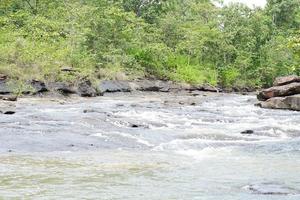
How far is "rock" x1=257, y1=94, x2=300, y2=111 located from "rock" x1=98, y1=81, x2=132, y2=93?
11554 mm

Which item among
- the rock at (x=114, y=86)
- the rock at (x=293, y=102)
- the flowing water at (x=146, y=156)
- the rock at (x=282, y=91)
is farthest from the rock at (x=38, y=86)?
the rock at (x=293, y=102)

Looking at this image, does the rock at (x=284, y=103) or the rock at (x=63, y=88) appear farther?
the rock at (x=63, y=88)

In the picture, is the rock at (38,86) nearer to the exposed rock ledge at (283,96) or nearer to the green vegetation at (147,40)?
the green vegetation at (147,40)

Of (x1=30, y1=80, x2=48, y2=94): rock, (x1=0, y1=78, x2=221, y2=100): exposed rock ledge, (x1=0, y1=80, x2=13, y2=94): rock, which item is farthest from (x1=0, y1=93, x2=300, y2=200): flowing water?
(x1=30, y1=80, x2=48, y2=94): rock

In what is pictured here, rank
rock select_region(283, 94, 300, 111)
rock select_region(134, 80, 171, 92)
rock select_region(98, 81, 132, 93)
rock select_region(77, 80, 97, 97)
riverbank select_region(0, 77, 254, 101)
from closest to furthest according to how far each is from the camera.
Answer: rock select_region(283, 94, 300, 111) → riverbank select_region(0, 77, 254, 101) → rock select_region(77, 80, 97, 97) → rock select_region(98, 81, 132, 93) → rock select_region(134, 80, 171, 92)

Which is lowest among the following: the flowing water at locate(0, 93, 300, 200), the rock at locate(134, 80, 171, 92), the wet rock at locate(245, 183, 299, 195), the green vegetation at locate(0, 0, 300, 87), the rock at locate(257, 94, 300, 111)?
the flowing water at locate(0, 93, 300, 200)

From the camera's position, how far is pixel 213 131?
56.3ft

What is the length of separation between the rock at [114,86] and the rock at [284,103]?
11554mm

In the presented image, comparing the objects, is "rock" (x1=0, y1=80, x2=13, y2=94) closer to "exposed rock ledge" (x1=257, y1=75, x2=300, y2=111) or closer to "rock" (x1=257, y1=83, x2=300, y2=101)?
"exposed rock ledge" (x1=257, y1=75, x2=300, y2=111)

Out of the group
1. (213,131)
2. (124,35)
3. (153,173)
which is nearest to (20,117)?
(213,131)

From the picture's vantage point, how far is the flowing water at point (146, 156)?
27.6 ft

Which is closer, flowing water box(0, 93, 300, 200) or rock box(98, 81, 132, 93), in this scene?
flowing water box(0, 93, 300, 200)

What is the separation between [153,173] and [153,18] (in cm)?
4341

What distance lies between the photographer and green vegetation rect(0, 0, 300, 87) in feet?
110
